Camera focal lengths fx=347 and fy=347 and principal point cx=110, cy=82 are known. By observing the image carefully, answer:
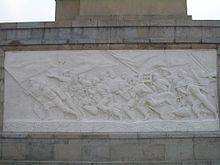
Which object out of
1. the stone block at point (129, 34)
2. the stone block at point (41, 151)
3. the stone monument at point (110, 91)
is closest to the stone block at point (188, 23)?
the stone monument at point (110, 91)

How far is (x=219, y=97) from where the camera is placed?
25.0 feet

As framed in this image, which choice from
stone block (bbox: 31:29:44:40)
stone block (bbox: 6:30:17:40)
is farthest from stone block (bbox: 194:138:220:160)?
stone block (bbox: 6:30:17:40)

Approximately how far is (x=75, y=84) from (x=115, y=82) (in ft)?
Result: 2.96

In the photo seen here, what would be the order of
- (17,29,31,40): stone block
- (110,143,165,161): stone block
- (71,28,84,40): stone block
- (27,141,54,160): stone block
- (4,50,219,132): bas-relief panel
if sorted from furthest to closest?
1. (17,29,31,40): stone block
2. (71,28,84,40): stone block
3. (4,50,219,132): bas-relief panel
4. (27,141,54,160): stone block
5. (110,143,165,161): stone block

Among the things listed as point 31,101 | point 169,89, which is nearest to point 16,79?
point 31,101

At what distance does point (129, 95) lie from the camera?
25.3 feet

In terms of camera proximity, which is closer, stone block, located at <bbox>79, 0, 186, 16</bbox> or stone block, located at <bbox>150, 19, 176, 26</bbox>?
stone block, located at <bbox>150, 19, 176, 26</bbox>

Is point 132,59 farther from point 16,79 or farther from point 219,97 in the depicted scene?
point 16,79

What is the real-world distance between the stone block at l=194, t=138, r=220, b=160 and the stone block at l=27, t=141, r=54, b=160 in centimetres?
311

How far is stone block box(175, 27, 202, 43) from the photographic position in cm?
769

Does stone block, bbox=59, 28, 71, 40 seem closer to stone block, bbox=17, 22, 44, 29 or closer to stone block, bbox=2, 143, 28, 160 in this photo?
stone block, bbox=17, 22, 44, 29

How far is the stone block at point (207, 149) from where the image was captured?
7391 millimetres

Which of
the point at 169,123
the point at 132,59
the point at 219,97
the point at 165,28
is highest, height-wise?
the point at 165,28

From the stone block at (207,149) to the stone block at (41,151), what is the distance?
3.11 m
